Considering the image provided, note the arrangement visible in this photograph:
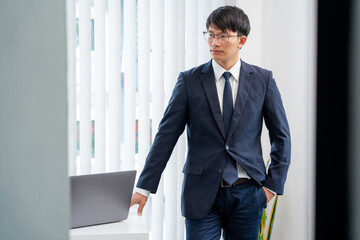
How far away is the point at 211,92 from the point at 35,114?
161 centimetres

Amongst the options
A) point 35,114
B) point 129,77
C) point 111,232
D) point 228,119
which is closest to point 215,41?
point 228,119

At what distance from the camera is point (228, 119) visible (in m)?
1.81

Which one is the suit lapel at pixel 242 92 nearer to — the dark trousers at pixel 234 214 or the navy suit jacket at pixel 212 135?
the navy suit jacket at pixel 212 135

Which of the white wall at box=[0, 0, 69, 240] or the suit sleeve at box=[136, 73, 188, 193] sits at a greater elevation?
the white wall at box=[0, 0, 69, 240]

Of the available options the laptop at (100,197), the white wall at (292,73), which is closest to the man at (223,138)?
the laptop at (100,197)

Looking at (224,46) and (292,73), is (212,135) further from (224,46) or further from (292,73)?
(292,73)

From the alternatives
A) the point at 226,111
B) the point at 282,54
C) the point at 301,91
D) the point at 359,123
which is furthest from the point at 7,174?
the point at 282,54

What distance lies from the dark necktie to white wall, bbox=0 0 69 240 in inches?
60.0

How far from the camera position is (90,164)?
2684mm

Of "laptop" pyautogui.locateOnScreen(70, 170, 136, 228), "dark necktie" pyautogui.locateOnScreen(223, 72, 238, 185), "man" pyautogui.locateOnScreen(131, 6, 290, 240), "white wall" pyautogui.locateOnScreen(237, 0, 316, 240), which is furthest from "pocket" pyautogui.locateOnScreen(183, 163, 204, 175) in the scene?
"white wall" pyautogui.locateOnScreen(237, 0, 316, 240)

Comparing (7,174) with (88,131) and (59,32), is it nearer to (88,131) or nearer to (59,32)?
(59,32)

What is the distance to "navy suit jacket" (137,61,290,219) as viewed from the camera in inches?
69.7

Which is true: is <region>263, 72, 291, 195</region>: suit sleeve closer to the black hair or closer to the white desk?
the black hair

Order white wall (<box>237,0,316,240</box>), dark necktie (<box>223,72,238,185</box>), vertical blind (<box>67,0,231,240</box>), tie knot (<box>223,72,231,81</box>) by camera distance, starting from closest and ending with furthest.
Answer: dark necktie (<box>223,72,238,185</box>) < tie knot (<box>223,72,231,81</box>) < white wall (<box>237,0,316,240</box>) < vertical blind (<box>67,0,231,240</box>)
